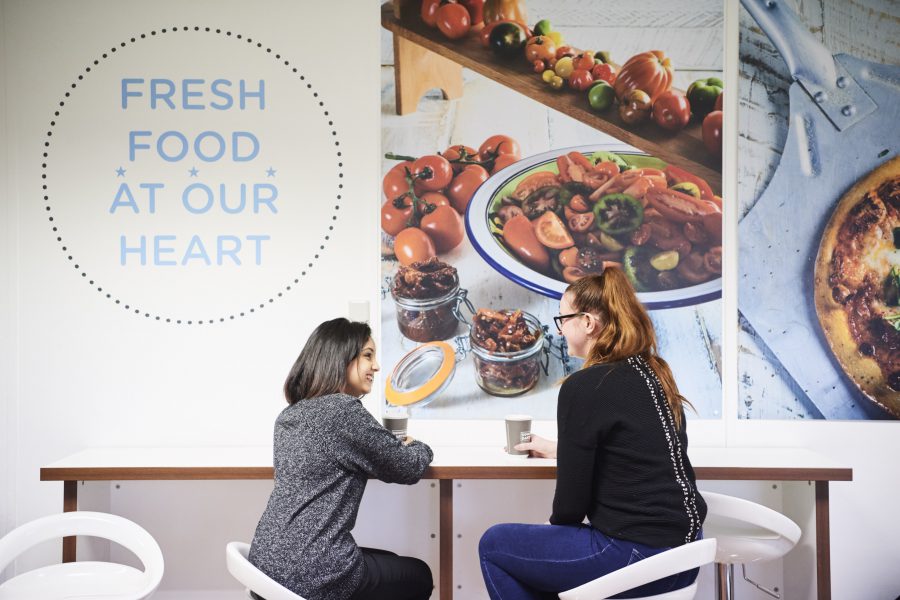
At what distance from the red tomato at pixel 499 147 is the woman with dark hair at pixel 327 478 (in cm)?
107

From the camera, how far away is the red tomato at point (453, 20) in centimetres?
276

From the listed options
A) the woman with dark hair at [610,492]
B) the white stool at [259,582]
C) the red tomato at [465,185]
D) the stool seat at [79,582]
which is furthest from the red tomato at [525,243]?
the stool seat at [79,582]

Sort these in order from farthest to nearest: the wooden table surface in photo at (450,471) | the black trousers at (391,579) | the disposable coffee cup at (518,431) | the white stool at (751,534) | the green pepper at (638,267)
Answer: the green pepper at (638,267) < the disposable coffee cup at (518,431) < the wooden table surface in photo at (450,471) < the white stool at (751,534) < the black trousers at (391,579)

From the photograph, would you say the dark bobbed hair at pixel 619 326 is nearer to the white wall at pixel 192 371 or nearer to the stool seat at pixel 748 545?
the stool seat at pixel 748 545

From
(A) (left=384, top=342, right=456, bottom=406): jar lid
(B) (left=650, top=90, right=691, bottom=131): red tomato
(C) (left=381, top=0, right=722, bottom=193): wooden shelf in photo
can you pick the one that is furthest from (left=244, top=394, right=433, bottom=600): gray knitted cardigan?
A: (B) (left=650, top=90, right=691, bottom=131): red tomato

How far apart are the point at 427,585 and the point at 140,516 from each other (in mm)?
1308

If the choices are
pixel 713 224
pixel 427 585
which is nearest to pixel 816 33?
pixel 713 224

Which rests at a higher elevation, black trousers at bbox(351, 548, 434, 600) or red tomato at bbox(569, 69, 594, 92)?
red tomato at bbox(569, 69, 594, 92)

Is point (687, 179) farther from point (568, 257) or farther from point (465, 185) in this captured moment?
point (465, 185)

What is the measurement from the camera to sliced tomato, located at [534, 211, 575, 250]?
276cm

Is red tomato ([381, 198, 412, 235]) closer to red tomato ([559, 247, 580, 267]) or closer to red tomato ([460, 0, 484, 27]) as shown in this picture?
red tomato ([559, 247, 580, 267])

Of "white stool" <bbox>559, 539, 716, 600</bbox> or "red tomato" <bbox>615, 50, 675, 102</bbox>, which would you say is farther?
"red tomato" <bbox>615, 50, 675, 102</bbox>

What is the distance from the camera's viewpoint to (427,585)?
6.69 feet

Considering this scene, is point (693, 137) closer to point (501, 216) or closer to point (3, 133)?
point (501, 216)
